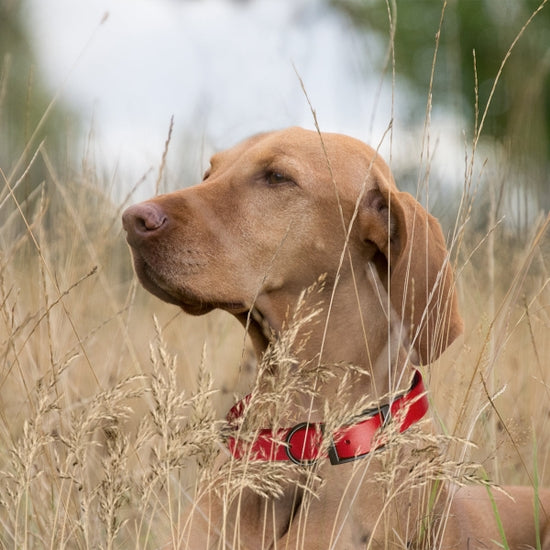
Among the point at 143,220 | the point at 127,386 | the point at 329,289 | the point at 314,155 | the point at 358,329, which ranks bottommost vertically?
the point at 127,386

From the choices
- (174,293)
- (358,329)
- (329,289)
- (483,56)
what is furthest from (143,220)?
(483,56)

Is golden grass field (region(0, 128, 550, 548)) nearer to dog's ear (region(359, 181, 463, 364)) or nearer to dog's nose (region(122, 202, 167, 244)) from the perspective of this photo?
dog's ear (region(359, 181, 463, 364))

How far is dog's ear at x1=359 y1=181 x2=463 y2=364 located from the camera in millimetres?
2457

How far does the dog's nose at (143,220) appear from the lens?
7.96 ft

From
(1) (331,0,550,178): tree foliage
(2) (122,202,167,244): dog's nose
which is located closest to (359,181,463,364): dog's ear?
(1) (331,0,550,178): tree foliage

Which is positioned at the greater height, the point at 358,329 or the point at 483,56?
the point at 483,56

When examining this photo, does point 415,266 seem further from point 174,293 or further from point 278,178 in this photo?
point 174,293

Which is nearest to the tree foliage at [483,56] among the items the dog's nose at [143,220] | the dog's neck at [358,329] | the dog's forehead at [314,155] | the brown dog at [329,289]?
the dog's forehead at [314,155]

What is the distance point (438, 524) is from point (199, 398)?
1137 millimetres

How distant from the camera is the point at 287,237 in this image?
2.66 meters

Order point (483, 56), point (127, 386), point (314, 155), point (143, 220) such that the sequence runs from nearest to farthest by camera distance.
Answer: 1. point (143, 220)
2. point (314, 155)
3. point (127, 386)
4. point (483, 56)

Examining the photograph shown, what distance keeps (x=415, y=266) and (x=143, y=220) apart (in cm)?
88

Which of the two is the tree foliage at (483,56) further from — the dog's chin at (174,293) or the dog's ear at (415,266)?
the dog's chin at (174,293)

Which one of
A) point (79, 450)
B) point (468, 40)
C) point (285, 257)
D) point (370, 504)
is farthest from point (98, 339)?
point (468, 40)
